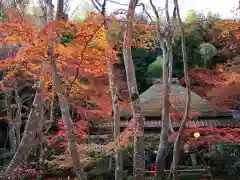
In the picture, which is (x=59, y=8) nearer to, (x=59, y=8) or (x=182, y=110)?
(x=59, y=8)

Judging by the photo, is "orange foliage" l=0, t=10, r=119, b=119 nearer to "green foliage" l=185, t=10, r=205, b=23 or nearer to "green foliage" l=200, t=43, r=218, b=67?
"green foliage" l=200, t=43, r=218, b=67

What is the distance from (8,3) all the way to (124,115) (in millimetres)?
6135

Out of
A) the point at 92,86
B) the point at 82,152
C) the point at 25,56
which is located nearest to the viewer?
the point at 25,56

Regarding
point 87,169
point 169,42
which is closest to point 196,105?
point 87,169

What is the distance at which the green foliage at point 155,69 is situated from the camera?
2009 cm

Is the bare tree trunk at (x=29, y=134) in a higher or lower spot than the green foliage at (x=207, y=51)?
lower

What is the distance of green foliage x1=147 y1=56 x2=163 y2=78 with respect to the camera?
20.1m

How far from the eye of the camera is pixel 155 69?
20.2m

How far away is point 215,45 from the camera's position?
20406 millimetres

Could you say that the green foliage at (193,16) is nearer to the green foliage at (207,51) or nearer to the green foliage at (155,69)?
the green foliage at (207,51)

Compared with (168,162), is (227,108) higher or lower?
higher

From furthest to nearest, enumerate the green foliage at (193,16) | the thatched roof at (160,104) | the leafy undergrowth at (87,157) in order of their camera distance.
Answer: the green foliage at (193,16), the thatched roof at (160,104), the leafy undergrowth at (87,157)

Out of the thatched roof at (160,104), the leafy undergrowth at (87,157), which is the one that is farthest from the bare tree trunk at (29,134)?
the thatched roof at (160,104)

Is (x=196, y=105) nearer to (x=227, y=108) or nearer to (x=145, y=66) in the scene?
(x=227, y=108)
